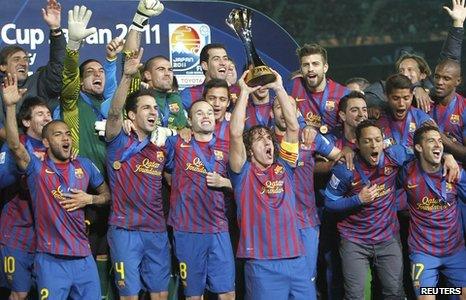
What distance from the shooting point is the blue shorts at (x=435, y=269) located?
7.60 metres

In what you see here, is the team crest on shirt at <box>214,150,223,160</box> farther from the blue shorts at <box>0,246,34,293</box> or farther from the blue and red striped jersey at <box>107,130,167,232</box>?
the blue shorts at <box>0,246,34,293</box>

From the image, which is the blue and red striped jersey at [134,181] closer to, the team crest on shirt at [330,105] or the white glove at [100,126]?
the white glove at [100,126]

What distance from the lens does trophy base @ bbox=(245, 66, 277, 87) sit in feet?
22.1

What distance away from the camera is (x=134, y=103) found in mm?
7359

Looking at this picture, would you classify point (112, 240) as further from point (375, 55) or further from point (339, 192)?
point (375, 55)

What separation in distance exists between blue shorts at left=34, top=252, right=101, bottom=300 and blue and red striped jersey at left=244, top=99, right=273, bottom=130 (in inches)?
63.3

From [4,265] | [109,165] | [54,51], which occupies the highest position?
[54,51]

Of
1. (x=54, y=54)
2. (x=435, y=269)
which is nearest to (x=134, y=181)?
(x=54, y=54)

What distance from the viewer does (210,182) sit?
289 inches

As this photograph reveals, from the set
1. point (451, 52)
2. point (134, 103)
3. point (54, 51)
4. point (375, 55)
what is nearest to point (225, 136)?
point (134, 103)

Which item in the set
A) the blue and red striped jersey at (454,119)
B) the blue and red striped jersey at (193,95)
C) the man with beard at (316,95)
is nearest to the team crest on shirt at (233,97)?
the blue and red striped jersey at (193,95)

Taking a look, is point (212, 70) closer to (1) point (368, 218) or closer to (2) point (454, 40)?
(1) point (368, 218)

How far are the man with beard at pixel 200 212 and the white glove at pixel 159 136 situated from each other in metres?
0.05

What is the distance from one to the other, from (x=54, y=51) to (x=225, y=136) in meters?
1.35
